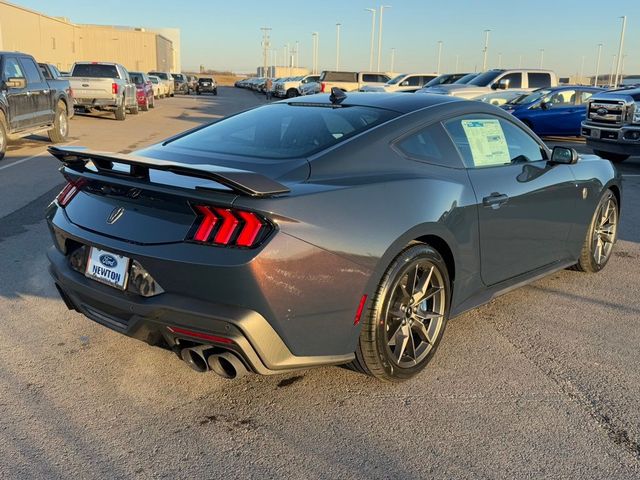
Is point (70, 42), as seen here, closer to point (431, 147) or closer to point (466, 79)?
point (466, 79)

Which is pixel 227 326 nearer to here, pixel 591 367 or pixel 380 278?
pixel 380 278

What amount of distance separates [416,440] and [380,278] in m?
0.77

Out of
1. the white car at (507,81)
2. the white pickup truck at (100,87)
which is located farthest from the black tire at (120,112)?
the white car at (507,81)

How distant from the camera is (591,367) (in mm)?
3648

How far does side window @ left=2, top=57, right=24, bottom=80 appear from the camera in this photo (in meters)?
11.4

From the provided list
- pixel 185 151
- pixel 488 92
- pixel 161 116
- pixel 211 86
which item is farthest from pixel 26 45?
pixel 185 151

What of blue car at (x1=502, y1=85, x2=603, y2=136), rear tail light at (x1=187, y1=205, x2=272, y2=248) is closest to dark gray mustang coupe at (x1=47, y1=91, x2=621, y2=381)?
rear tail light at (x1=187, y1=205, x2=272, y2=248)

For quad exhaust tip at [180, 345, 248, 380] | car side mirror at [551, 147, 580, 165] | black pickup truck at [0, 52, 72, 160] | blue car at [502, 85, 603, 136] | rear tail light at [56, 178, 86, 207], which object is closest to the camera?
quad exhaust tip at [180, 345, 248, 380]

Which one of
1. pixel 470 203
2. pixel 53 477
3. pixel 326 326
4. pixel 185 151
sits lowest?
pixel 53 477

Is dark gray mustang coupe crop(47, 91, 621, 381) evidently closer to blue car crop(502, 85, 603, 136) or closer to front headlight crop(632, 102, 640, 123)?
front headlight crop(632, 102, 640, 123)

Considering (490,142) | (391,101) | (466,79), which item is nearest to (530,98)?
(466,79)

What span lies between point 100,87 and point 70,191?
1877 cm

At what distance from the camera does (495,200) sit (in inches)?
150

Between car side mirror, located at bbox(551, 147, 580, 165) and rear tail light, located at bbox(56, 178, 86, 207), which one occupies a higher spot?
car side mirror, located at bbox(551, 147, 580, 165)
